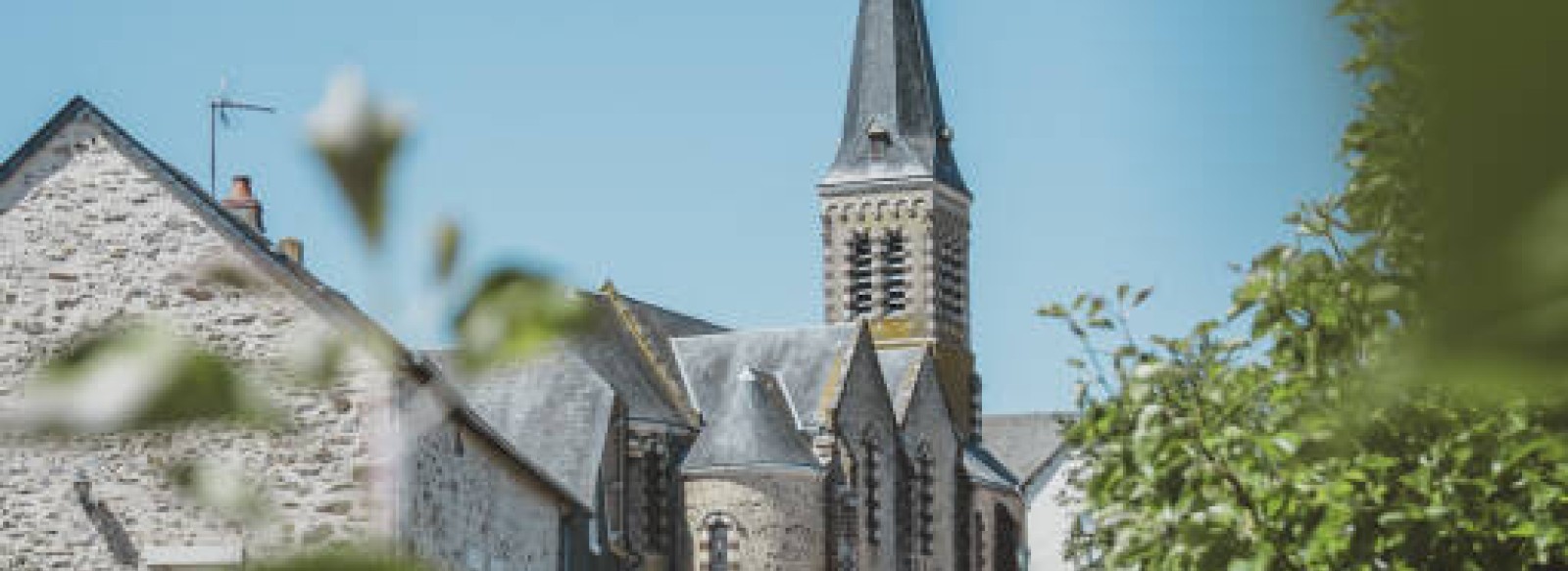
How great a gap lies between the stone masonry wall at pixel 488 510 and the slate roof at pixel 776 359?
21.0 m

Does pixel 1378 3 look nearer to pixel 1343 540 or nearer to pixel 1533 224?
pixel 1533 224

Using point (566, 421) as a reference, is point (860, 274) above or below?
above

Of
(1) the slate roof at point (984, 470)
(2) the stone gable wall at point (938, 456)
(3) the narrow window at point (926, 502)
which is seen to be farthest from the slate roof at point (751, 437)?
(1) the slate roof at point (984, 470)

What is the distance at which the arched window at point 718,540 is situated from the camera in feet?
132

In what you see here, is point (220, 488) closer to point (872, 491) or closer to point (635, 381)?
point (635, 381)

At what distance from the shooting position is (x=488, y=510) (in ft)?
59.7

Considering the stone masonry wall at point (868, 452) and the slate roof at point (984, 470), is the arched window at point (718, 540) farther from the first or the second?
the slate roof at point (984, 470)

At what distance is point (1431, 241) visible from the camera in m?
0.55

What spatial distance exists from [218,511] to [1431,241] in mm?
489

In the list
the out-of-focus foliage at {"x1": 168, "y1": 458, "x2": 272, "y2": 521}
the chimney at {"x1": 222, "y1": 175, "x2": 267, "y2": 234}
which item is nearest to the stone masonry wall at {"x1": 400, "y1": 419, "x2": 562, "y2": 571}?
the chimney at {"x1": 222, "y1": 175, "x2": 267, "y2": 234}

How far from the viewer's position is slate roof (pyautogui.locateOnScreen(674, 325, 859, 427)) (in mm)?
43062

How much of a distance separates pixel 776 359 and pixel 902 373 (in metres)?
3.96

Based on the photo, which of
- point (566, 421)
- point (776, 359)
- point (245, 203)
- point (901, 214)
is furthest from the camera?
point (901, 214)

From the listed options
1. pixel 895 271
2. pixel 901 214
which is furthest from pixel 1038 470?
pixel 901 214
